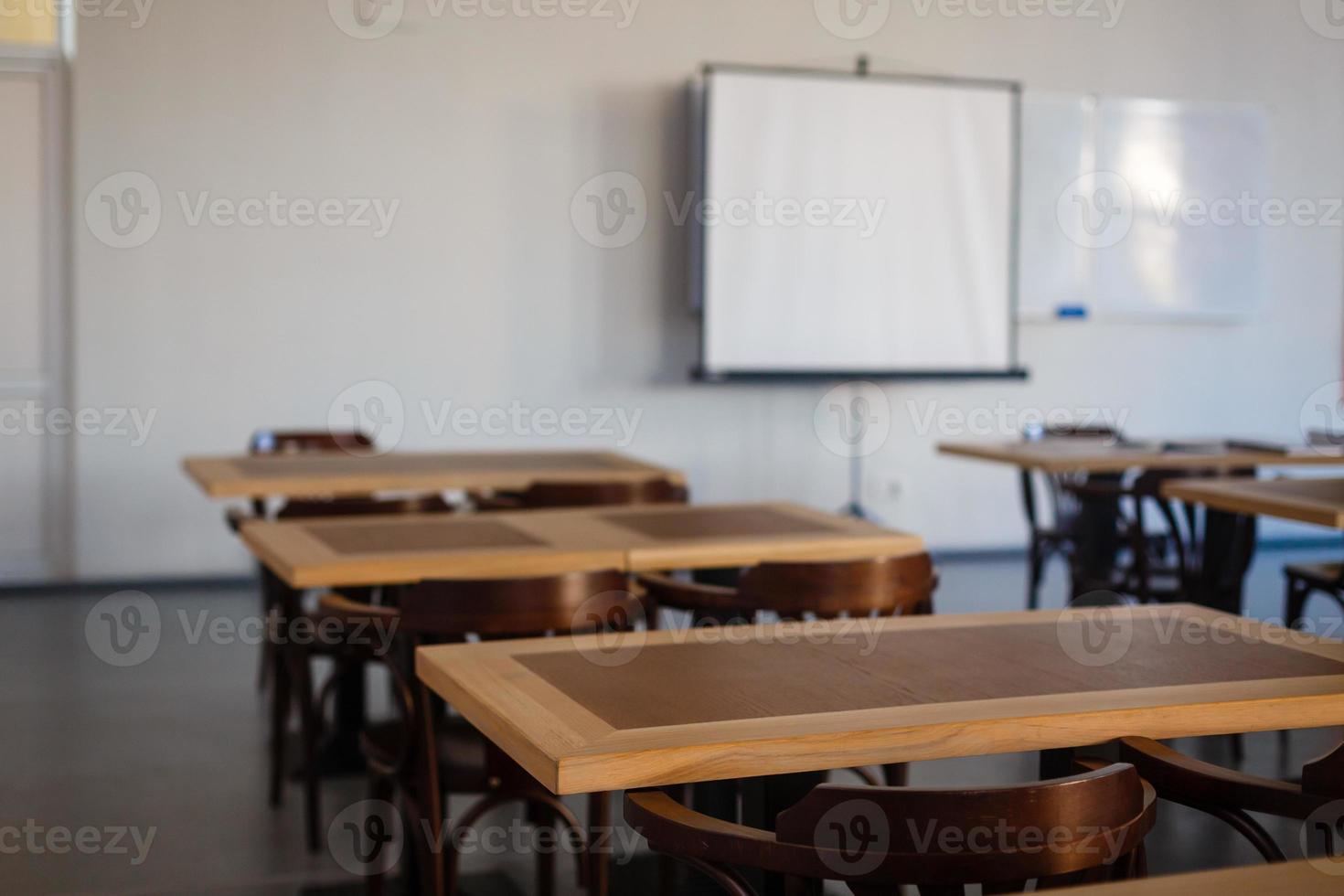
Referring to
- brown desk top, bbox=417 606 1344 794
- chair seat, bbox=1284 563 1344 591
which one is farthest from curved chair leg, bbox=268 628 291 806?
Result: chair seat, bbox=1284 563 1344 591

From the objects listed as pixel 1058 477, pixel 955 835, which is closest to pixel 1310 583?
pixel 1058 477

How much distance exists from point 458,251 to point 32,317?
191 centimetres

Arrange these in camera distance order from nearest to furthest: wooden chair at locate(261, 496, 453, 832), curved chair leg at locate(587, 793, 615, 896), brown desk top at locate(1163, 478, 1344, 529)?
1. curved chair leg at locate(587, 793, 615, 896)
2. wooden chair at locate(261, 496, 453, 832)
3. brown desk top at locate(1163, 478, 1344, 529)

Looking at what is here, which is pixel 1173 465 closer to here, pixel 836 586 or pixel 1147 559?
pixel 1147 559

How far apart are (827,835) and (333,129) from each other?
590 centimetres

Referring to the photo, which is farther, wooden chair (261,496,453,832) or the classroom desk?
the classroom desk

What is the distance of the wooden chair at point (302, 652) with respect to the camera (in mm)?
3484

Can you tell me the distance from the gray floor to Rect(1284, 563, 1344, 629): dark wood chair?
1.18 feet

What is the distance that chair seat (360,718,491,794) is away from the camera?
2684 mm

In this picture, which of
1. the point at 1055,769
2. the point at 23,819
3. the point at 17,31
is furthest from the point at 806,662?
the point at 17,31

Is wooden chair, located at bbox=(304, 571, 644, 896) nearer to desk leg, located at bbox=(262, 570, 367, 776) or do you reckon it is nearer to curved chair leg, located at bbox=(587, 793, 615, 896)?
curved chair leg, located at bbox=(587, 793, 615, 896)

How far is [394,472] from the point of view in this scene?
4613 mm

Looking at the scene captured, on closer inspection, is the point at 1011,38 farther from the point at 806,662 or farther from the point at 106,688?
the point at 806,662

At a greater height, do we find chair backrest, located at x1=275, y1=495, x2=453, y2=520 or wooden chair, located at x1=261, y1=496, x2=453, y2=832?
chair backrest, located at x1=275, y1=495, x2=453, y2=520
